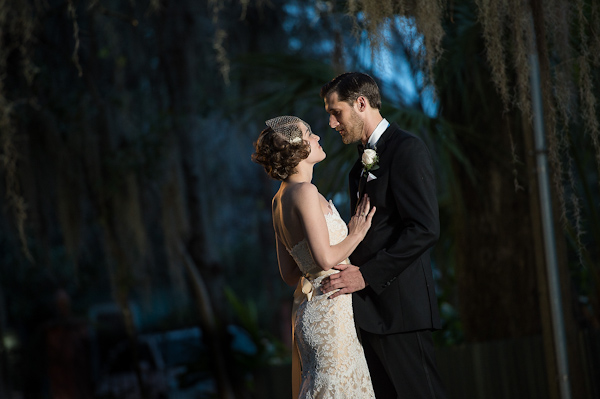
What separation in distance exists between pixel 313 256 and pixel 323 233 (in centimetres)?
10

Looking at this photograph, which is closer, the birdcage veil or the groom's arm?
the groom's arm

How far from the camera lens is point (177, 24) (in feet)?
24.9

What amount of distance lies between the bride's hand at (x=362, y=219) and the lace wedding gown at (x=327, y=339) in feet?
0.45

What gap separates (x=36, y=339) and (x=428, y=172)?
1103cm

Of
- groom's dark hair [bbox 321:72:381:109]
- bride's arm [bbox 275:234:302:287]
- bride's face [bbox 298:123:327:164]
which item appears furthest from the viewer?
bride's arm [bbox 275:234:302:287]

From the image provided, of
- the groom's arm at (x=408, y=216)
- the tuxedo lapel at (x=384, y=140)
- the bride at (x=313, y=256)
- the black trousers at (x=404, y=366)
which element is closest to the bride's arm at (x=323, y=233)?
the bride at (x=313, y=256)

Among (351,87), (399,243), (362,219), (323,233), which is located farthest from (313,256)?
(351,87)

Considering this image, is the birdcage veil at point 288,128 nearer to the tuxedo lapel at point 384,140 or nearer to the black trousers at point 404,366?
the tuxedo lapel at point 384,140

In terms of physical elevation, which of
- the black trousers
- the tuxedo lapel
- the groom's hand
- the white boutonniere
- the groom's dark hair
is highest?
the groom's dark hair

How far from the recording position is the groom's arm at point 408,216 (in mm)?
2381

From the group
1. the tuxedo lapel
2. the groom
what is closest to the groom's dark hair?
the groom

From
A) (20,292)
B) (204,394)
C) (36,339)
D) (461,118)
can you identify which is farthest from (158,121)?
(20,292)

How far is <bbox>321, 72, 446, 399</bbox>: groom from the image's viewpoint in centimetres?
239

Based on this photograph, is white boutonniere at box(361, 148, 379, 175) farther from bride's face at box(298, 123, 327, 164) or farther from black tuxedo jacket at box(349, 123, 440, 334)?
bride's face at box(298, 123, 327, 164)
